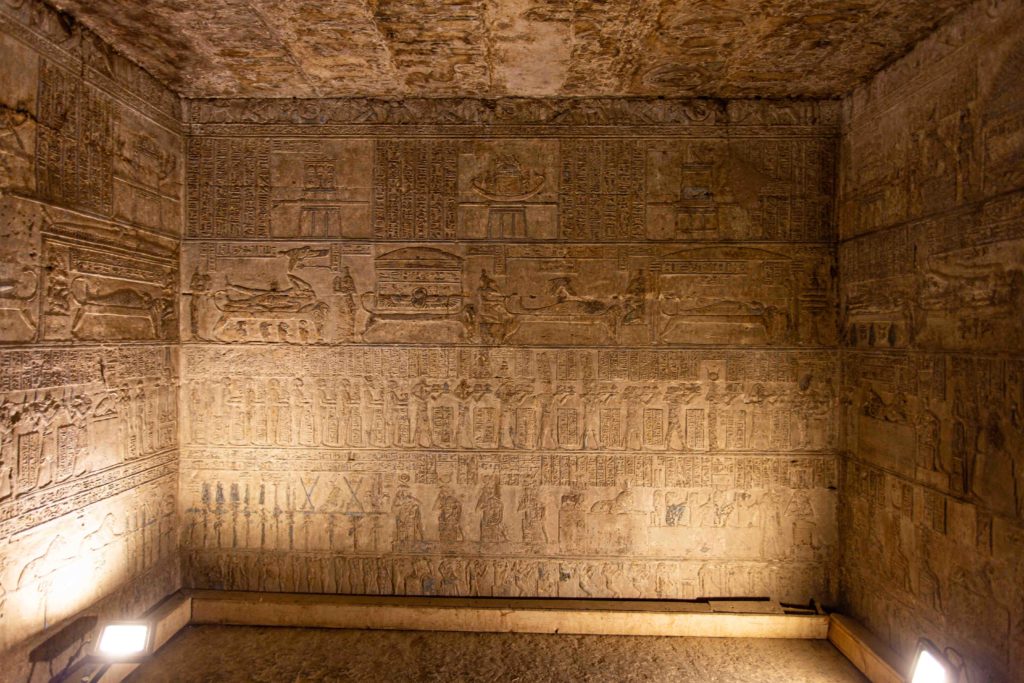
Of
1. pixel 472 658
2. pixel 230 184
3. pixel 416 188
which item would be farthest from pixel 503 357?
pixel 230 184

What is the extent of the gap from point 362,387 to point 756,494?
3.21 m

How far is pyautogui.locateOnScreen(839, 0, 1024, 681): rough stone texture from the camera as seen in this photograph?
2760 millimetres

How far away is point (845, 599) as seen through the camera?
411 centimetres

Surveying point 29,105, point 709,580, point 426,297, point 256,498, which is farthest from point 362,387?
point 709,580

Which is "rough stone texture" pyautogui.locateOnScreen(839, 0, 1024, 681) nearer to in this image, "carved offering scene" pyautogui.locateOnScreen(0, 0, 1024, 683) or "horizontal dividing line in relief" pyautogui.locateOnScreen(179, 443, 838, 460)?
"carved offering scene" pyautogui.locateOnScreen(0, 0, 1024, 683)

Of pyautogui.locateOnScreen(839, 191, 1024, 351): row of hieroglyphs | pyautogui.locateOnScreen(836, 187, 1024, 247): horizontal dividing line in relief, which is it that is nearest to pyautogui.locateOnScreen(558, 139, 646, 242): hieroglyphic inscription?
pyautogui.locateOnScreen(836, 187, 1024, 247): horizontal dividing line in relief

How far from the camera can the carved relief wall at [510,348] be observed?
4.21 metres

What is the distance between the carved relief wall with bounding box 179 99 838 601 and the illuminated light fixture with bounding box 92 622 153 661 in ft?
3.13

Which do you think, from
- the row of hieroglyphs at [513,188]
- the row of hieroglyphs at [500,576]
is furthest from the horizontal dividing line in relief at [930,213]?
the row of hieroglyphs at [500,576]

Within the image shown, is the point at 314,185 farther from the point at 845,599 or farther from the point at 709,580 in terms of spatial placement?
the point at 845,599

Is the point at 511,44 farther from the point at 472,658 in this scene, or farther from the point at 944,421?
the point at 472,658

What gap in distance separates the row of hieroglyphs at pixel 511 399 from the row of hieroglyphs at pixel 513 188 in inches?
37.4

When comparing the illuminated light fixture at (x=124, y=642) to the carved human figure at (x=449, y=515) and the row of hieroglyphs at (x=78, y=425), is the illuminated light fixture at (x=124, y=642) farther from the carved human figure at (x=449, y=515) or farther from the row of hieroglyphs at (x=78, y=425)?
the carved human figure at (x=449, y=515)

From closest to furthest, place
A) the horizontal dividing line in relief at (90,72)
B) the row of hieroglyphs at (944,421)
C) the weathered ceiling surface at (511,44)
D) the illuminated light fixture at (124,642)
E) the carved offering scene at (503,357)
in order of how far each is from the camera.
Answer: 1. the row of hieroglyphs at (944,421)
2. the horizontal dividing line in relief at (90,72)
3. the weathered ceiling surface at (511,44)
4. the illuminated light fixture at (124,642)
5. the carved offering scene at (503,357)
